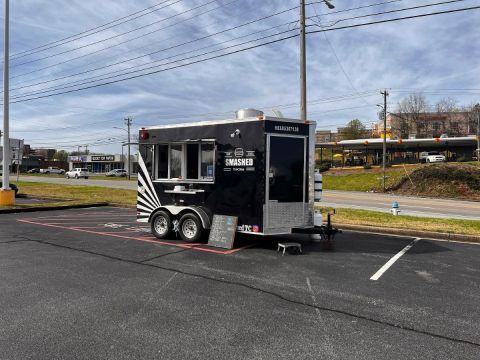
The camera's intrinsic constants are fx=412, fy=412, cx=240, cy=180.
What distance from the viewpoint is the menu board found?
8.95m

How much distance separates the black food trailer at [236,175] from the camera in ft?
28.8

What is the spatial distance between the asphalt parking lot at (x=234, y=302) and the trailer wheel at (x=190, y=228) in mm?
320

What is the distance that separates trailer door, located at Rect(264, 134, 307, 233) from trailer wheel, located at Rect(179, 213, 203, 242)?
5.61 feet

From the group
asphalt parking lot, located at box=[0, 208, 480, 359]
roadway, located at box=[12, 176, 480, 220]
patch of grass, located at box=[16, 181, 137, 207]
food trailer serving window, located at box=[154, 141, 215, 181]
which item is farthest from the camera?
roadway, located at box=[12, 176, 480, 220]

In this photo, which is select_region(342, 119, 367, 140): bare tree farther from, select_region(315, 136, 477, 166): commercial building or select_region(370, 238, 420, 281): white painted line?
select_region(370, 238, 420, 281): white painted line

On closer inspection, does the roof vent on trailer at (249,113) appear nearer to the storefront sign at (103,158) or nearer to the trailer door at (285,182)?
the trailer door at (285,182)

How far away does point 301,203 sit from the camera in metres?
9.20

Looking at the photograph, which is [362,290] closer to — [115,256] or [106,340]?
[106,340]

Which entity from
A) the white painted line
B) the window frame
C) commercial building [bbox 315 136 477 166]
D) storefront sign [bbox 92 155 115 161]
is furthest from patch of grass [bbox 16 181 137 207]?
storefront sign [bbox 92 155 115 161]

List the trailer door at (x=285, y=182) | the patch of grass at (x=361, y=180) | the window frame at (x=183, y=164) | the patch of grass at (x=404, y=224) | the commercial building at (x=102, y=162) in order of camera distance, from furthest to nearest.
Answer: the commercial building at (x=102, y=162), the patch of grass at (x=361, y=180), the patch of grass at (x=404, y=224), the window frame at (x=183, y=164), the trailer door at (x=285, y=182)

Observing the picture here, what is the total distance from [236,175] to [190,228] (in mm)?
1802

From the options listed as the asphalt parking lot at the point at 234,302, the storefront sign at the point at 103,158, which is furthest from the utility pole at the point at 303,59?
the storefront sign at the point at 103,158

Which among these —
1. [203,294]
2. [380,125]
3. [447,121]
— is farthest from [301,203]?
[380,125]

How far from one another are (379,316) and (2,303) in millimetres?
4719
